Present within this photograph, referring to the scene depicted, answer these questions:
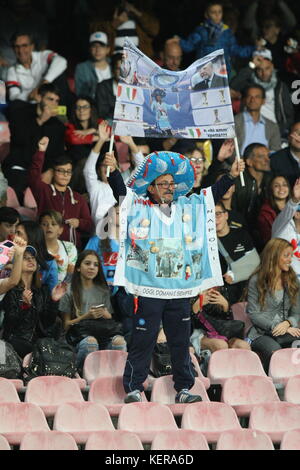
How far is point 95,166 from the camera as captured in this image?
1098 cm

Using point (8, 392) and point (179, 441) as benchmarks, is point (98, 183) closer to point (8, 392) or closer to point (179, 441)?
point (8, 392)

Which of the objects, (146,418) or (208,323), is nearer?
(146,418)

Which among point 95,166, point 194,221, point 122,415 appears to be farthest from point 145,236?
point 95,166

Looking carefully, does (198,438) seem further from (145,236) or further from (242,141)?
(242,141)

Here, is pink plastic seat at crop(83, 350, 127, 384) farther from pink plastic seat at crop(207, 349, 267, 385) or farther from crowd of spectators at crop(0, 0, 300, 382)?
pink plastic seat at crop(207, 349, 267, 385)

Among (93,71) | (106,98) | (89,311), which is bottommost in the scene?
(89,311)

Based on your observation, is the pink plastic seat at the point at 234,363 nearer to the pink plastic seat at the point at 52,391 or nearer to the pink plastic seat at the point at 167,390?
the pink plastic seat at the point at 167,390

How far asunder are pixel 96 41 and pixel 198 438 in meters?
5.67

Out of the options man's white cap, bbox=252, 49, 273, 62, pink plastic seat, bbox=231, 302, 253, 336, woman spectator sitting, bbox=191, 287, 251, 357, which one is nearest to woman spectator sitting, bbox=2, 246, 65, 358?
woman spectator sitting, bbox=191, 287, 251, 357

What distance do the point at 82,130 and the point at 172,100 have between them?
244 cm

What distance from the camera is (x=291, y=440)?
7.93 meters

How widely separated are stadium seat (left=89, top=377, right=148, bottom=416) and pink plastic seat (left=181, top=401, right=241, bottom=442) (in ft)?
1.58

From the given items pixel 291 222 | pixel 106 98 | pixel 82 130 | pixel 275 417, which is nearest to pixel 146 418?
pixel 275 417

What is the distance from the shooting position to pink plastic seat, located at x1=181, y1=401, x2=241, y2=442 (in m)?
8.23
